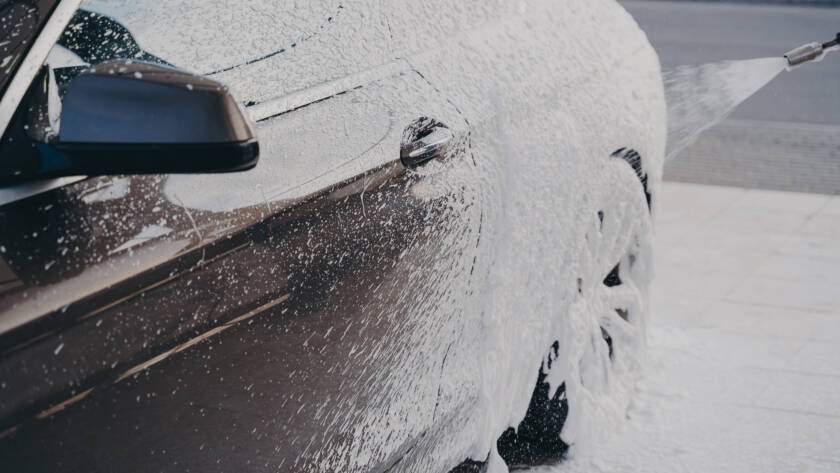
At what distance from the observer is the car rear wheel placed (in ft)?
9.67

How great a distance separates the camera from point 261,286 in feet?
5.39

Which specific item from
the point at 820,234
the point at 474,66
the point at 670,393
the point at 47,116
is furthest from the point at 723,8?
the point at 47,116

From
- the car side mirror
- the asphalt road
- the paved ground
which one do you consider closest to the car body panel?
the car side mirror

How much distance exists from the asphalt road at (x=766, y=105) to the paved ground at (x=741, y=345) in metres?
0.66

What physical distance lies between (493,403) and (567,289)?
0.50 m

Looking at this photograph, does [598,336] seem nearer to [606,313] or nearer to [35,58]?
[606,313]

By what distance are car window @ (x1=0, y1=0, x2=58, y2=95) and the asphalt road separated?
19.1ft

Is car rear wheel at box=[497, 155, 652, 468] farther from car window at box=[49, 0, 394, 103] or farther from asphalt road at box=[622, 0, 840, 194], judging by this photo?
asphalt road at box=[622, 0, 840, 194]

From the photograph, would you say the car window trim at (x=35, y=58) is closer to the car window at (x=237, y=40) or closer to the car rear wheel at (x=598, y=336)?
the car window at (x=237, y=40)

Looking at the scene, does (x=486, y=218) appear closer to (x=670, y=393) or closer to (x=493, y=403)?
(x=493, y=403)

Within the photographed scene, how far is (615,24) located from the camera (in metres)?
3.22

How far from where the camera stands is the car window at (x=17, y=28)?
4.82 feet

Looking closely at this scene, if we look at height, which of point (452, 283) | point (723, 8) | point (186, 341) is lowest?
point (723, 8)

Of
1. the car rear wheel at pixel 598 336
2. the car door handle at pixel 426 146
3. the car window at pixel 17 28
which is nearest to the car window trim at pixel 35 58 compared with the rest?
the car window at pixel 17 28
